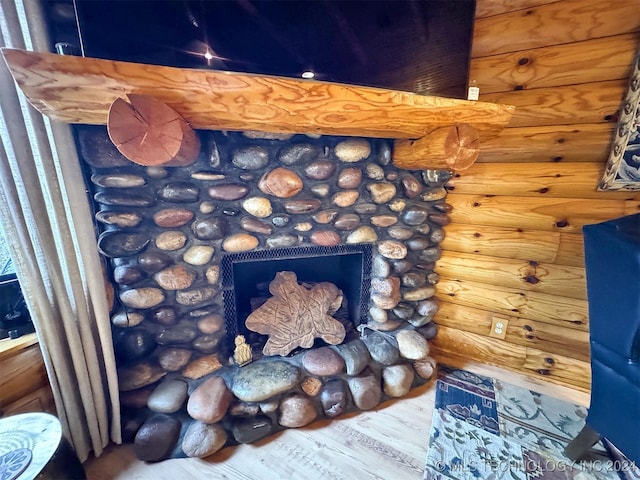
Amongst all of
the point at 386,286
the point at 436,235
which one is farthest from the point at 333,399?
the point at 436,235

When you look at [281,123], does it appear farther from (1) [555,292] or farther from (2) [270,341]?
(1) [555,292]

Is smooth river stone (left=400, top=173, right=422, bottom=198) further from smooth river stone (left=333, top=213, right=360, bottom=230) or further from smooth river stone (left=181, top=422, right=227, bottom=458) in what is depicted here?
smooth river stone (left=181, top=422, right=227, bottom=458)

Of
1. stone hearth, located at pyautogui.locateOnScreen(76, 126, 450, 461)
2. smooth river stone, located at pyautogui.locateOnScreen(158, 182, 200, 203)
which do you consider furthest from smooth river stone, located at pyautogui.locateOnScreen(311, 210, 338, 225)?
smooth river stone, located at pyautogui.locateOnScreen(158, 182, 200, 203)

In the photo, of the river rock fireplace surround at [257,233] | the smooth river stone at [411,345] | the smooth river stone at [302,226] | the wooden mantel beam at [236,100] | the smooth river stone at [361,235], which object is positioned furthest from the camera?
the smooth river stone at [411,345]

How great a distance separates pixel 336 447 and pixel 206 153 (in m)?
1.42

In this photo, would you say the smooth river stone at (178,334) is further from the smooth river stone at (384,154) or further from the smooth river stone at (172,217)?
the smooth river stone at (384,154)

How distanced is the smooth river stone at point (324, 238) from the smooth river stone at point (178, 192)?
0.58m

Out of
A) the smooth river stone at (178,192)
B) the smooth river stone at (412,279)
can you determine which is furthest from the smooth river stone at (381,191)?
the smooth river stone at (178,192)

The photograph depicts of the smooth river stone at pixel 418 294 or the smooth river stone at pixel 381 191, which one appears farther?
the smooth river stone at pixel 418 294

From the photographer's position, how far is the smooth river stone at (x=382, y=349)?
150 centimetres

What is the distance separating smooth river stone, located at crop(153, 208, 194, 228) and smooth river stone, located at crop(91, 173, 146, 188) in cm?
14

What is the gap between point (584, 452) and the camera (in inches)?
44.9

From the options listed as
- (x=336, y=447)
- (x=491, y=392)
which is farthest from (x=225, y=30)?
(x=491, y=392)

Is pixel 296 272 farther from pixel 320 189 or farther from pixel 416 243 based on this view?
pixel 416 243
